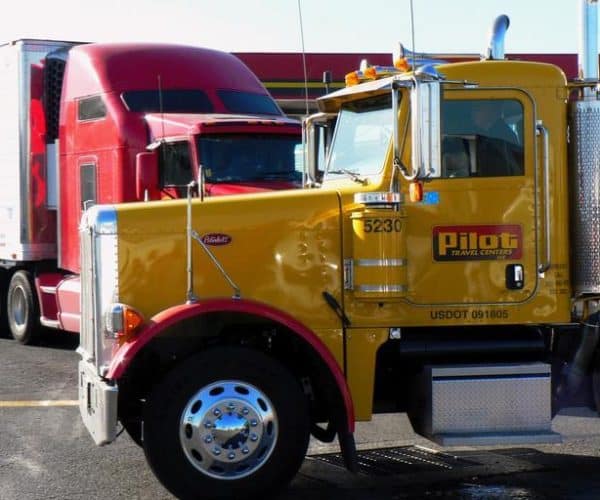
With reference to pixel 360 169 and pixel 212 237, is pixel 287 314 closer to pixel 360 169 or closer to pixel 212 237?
pixel 212 237

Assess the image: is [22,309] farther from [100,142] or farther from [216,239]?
[216,239]

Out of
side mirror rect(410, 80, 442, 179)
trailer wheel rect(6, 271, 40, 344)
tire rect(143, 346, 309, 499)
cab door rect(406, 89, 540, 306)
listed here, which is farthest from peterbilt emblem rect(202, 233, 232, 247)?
trailer wheel rect(6, 271, 40, 344)

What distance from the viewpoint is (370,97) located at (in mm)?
7188

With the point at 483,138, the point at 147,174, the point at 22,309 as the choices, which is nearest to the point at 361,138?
the point at 483,138

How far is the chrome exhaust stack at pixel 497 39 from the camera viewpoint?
7180mm

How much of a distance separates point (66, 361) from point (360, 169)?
23.1ft

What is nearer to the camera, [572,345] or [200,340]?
[200,340]

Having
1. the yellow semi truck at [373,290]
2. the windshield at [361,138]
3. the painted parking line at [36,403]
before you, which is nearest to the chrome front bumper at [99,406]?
the yellow semi truck at [373,290]

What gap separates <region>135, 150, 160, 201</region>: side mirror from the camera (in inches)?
484

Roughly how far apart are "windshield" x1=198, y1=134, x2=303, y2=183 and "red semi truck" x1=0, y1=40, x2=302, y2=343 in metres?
0.01

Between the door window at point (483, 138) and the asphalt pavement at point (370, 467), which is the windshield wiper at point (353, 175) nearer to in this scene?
the door window at point (483, 138)

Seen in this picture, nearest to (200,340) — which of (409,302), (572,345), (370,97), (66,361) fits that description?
(409,302)

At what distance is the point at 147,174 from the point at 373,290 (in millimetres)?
6087

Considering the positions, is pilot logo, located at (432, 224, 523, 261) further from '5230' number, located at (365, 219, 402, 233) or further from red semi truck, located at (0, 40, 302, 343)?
red semi truck, located at (0, 40, 302, 343)
